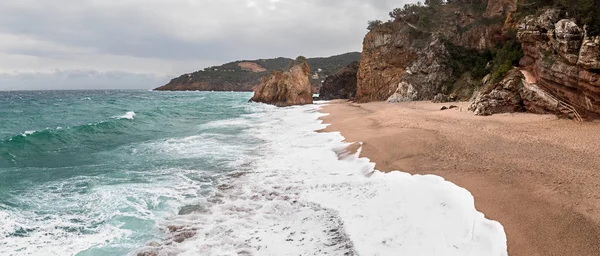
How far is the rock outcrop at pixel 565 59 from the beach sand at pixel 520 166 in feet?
3.53

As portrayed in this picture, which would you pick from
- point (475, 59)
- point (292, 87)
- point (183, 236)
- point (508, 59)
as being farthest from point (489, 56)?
point (183, 236)

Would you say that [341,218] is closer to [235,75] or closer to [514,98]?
[514,98]

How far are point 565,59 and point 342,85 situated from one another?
4314cm

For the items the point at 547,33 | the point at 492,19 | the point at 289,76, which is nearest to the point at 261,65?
the point at 289,76

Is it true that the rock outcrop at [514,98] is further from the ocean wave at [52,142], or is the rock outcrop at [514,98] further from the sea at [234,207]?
the ocean wave at [52,142]

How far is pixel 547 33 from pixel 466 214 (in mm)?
13455

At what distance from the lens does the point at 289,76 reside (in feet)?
159

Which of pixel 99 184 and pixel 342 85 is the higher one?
pixel 342 85

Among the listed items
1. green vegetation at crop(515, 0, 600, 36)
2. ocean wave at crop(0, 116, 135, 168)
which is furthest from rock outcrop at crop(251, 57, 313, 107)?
green vegetation at crop(515, 0, 600, 36)

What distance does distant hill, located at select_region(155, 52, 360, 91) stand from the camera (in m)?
128

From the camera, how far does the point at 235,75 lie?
142 metres

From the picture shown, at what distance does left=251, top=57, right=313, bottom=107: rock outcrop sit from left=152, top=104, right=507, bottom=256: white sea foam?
37.7 metres

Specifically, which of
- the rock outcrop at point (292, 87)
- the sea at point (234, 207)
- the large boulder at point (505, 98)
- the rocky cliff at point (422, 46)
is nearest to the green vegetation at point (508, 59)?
the large boulder at point (505, 98)

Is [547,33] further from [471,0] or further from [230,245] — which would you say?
[471,0]
